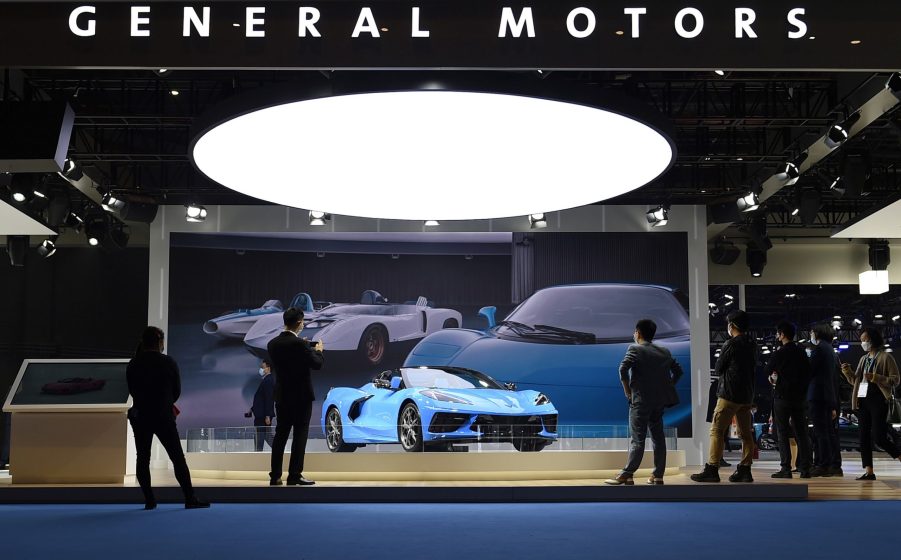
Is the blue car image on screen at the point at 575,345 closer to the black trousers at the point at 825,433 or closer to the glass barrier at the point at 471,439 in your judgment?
the black trousers at the point at 825,433

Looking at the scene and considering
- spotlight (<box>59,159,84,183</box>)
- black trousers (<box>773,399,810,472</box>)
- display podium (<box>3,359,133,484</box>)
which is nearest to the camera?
display podium (<box>3,359,133,484</box>)

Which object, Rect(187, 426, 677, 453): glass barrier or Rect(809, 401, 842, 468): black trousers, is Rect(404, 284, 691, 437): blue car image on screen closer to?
Rect(809, 401, 842, 468): black trousers

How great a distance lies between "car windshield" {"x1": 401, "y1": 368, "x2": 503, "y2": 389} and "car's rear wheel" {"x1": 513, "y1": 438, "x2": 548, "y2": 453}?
36.1 inches

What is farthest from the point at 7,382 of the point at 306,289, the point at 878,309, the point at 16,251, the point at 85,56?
the point at 878,309

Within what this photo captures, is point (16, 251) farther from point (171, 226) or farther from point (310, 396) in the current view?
point (310, 396)

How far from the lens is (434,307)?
1366 cm

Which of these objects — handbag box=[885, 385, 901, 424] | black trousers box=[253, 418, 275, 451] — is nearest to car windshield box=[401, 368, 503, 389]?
black trousers box=[253, 418, 275, 451]

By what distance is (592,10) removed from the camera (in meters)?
4.78

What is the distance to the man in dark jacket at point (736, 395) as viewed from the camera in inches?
271

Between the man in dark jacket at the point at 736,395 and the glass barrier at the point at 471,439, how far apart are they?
2.19 ft

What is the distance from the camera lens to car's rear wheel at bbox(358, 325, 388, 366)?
1366 centimetres

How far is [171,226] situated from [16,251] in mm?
2377

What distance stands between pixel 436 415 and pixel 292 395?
4.50 ft

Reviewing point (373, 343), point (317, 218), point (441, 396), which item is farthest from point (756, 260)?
point (441, 396)
